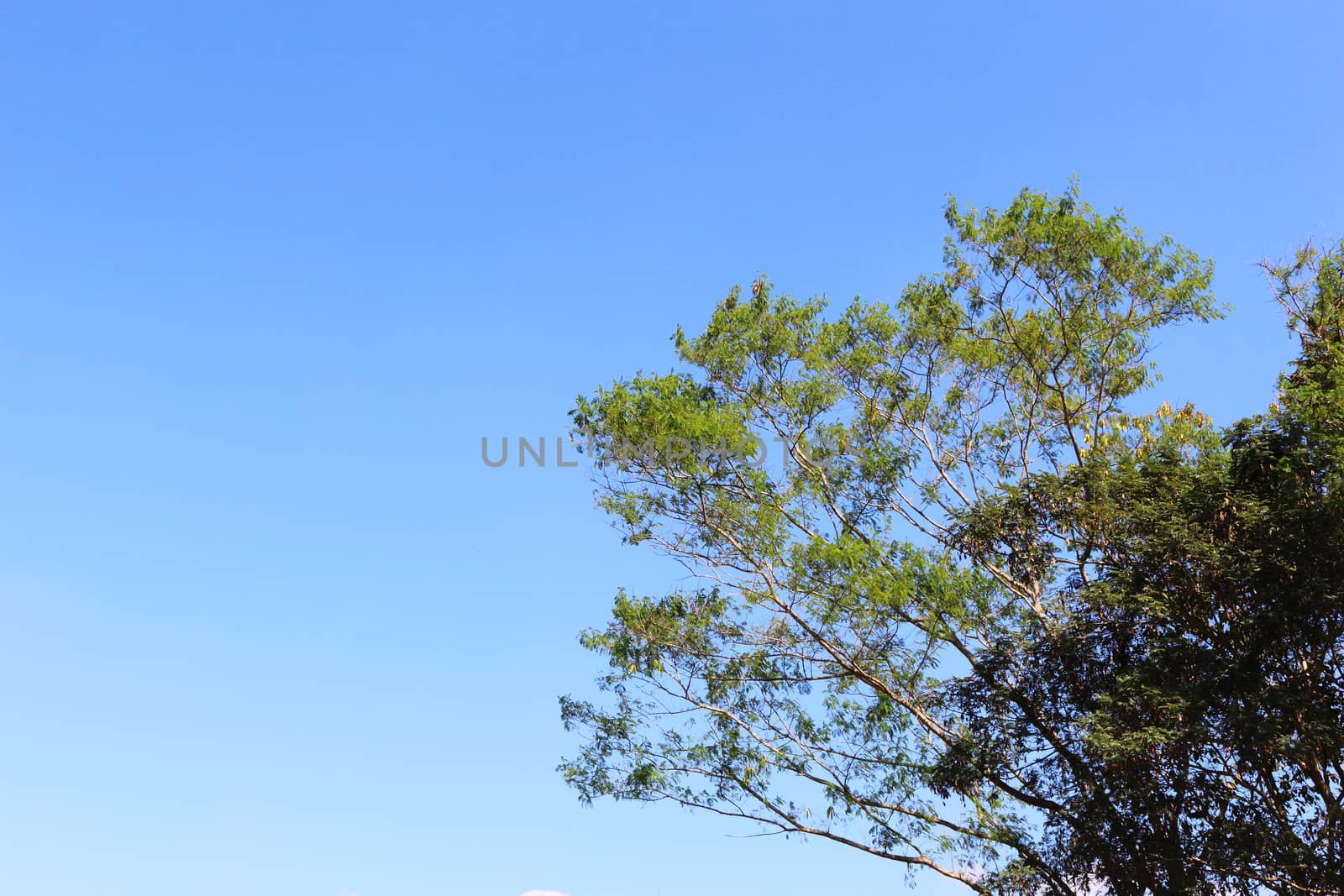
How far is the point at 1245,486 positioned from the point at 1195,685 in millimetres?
1447

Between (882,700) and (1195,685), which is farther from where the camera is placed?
(882,700)

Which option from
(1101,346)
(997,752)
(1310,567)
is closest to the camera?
(1310,567)

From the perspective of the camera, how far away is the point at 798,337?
11219 millimetres

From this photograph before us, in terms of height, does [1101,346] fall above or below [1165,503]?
above

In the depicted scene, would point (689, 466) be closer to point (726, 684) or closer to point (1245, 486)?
point (726, 684)

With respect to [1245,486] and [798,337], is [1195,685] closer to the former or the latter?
[1245,486]

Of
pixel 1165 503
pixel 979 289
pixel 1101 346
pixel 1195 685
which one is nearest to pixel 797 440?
A: pixel 979 289

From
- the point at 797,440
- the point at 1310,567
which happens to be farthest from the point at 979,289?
the point at 1310,567

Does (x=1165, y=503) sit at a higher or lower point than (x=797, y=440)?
lower

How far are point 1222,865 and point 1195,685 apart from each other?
1.26 metres

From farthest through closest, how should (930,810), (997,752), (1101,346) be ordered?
1. (1101,346)
2. (930,810)
3. (997,752)

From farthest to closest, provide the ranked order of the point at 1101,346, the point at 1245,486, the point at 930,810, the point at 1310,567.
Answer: the point at 1101,346
the point at 930,810
the point at 1245,486
the point at 1310,567

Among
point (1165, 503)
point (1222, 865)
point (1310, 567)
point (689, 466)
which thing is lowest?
point (1222, 865)

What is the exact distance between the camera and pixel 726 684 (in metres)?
10.2
